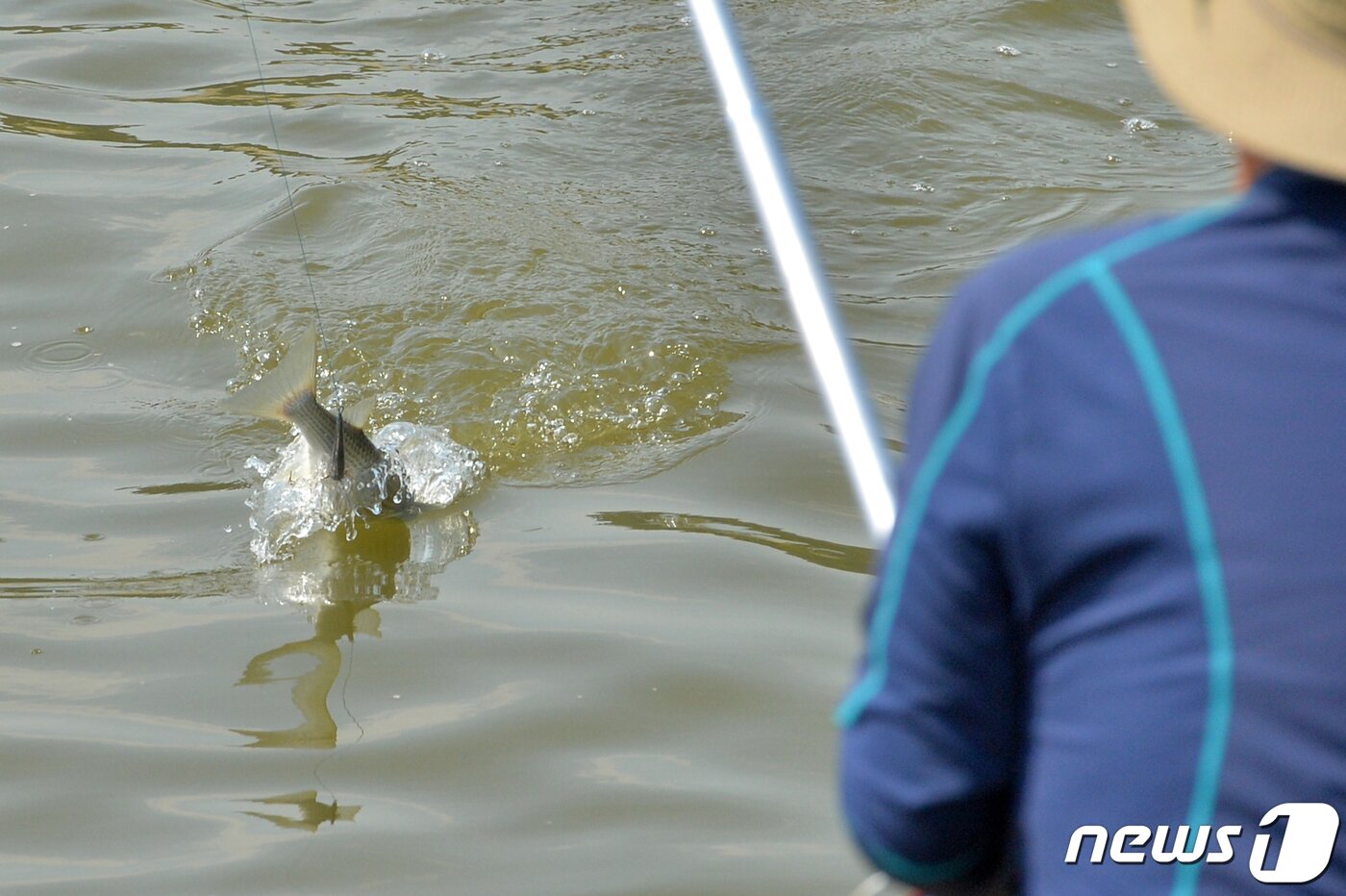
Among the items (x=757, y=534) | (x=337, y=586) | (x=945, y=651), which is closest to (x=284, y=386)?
(x=337, y=586)

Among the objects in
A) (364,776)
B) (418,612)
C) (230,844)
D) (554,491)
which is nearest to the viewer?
(230,844)

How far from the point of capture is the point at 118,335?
620cm

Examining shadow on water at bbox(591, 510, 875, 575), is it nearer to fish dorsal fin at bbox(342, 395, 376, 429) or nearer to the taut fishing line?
fish dorsal fin at bbox(342, 395, 376, 429)

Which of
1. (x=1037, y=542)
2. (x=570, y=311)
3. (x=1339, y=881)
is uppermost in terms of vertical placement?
(x=1037, y=542)

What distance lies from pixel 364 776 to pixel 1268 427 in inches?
122

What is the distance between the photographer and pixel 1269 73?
1085 mm

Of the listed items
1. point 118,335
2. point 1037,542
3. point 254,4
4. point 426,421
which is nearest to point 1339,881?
point 1037,542

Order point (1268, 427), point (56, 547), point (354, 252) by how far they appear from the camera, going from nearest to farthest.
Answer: point (1268, 427)
point (56, 547)
point (354, 252)

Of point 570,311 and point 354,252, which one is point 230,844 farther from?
point 354,252

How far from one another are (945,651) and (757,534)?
3.71 meters

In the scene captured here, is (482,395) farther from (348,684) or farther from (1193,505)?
(1193,505)

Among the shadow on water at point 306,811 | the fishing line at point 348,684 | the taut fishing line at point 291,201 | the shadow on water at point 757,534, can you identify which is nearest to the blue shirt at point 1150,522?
the shadow on water at point 306,811

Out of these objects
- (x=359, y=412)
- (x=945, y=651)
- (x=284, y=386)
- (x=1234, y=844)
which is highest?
(x=945, y=651)

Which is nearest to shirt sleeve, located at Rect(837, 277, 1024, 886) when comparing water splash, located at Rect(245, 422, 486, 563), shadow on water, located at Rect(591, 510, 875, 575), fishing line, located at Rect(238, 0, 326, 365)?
shadow on water, located at Rect(591, 510, 875, 575)
